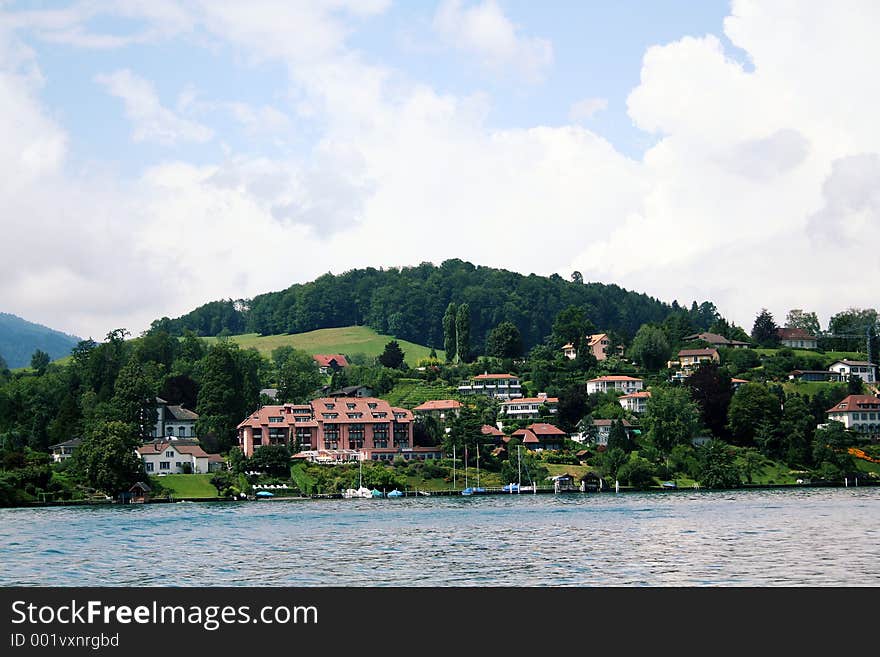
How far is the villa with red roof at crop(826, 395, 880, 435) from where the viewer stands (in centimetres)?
13862

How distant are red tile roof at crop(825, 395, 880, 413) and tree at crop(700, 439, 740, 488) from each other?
2581 centimetres

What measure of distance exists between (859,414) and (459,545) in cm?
10138

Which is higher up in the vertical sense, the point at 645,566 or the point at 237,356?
the point at 237,356

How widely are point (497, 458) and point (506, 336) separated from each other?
6116 centimetres

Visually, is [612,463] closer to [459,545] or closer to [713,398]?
[713,398]

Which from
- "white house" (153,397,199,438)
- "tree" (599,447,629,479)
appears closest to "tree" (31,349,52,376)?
"white house" (153,397,199,438)

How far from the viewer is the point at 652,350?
171 m

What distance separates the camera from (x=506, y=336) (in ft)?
604

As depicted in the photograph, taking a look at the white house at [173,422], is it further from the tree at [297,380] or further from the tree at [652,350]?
the tree at [652,350]
